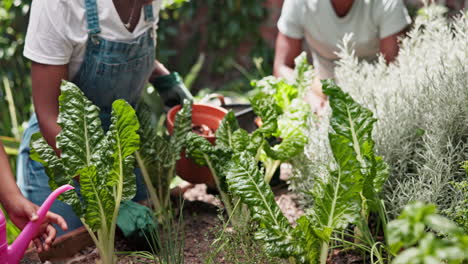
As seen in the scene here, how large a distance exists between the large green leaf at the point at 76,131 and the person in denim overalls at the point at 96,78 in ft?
0.74

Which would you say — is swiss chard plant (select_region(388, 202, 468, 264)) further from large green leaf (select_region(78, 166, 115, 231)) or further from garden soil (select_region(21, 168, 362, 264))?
large green leaf (select_region(78, 166, 115, 231))

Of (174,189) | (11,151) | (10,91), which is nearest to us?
(174,189)

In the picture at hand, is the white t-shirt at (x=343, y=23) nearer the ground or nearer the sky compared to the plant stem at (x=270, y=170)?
nearer the sky

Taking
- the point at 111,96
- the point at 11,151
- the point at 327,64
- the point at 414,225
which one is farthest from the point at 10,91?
the point at 414,225

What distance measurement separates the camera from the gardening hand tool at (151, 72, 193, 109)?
2.21 metres

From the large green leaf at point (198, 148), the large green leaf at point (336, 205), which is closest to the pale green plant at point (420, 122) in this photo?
the large green leaf at point (336, 205)

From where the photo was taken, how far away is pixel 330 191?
54.0 inches

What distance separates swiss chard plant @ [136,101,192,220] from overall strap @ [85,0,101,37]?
1.14 feet

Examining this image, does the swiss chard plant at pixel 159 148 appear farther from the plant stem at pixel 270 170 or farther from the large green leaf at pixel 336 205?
the large green leaf at pixel 336 205

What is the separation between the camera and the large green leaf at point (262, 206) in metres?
1.35

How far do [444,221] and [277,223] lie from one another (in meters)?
0.67

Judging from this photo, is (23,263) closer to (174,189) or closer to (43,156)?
(43,156)

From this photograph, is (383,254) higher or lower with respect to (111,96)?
lower

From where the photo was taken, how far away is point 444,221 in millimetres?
770
